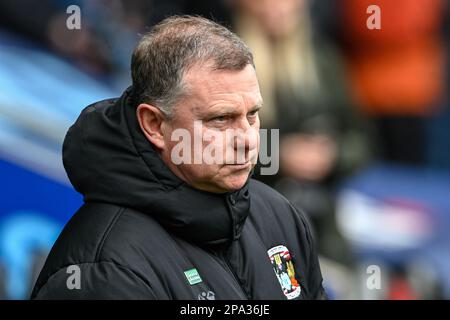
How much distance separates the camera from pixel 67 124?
5.15 m

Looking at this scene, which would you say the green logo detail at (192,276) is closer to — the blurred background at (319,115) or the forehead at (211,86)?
the forehead at (211,86)

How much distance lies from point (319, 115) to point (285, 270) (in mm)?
2509

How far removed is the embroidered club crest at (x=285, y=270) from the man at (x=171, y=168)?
13 centimetres

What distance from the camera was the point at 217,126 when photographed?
266 cm

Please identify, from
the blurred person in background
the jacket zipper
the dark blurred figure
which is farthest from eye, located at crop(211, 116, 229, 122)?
the dark blurred figure

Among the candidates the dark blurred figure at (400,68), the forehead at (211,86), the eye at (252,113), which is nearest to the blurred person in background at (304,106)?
the dark blurred figure at (400,68)

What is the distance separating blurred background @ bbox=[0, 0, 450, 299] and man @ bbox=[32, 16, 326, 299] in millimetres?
2416

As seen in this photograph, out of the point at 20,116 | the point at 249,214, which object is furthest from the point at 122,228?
the point at 20,116

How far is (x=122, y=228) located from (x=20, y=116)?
2613mm

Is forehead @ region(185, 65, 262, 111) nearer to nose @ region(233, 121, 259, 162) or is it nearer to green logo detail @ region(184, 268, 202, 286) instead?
nose @ region(233, 121, 259, 162)

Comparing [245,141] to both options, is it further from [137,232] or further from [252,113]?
[137,232]

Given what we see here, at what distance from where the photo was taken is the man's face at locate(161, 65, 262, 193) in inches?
103

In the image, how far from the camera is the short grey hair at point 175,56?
262 cm
